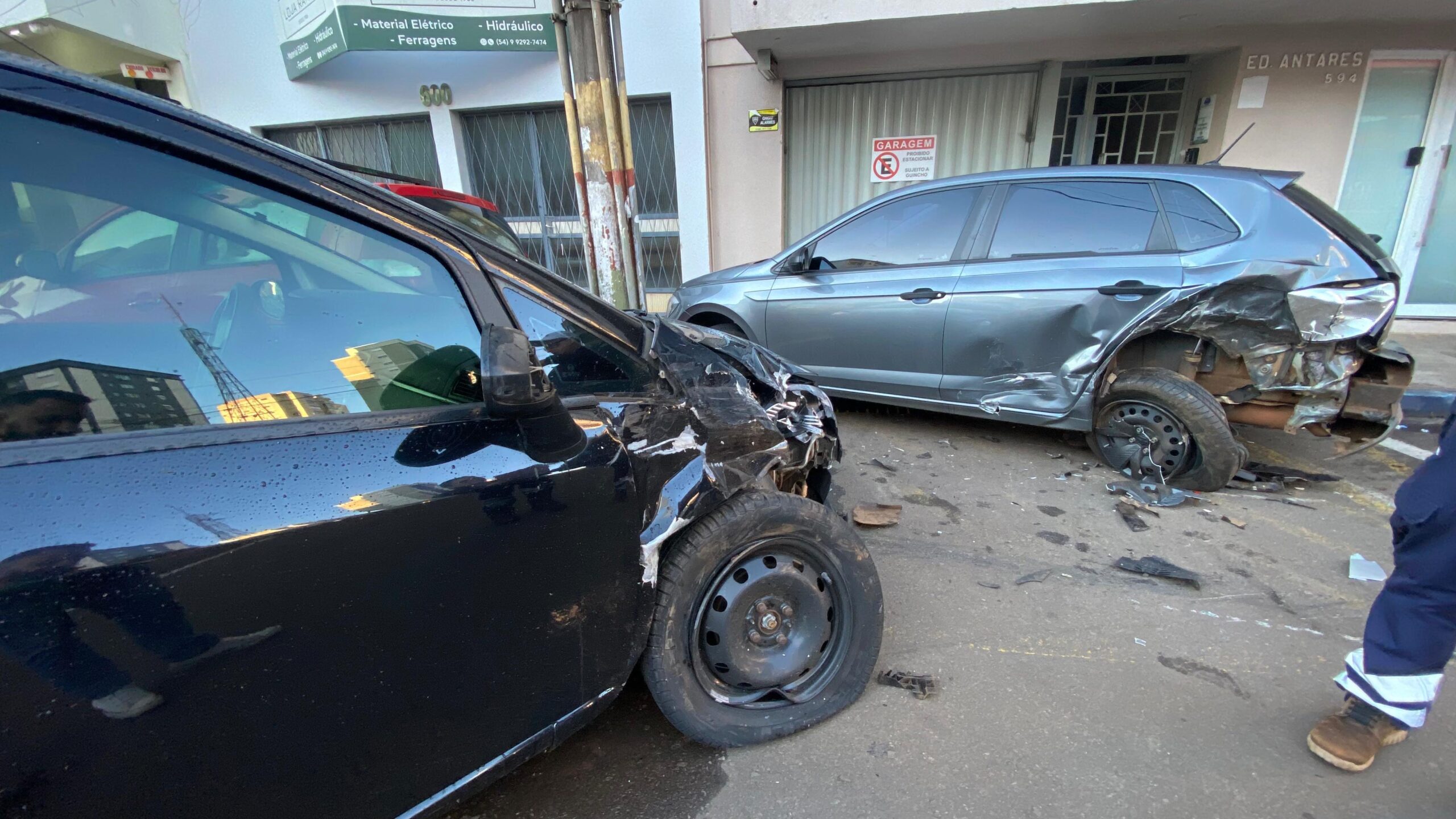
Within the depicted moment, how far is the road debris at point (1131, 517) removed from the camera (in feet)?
11.2

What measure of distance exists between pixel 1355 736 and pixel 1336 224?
2.68 metres

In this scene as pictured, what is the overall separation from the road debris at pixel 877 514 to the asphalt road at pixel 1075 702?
Result: 68 mm

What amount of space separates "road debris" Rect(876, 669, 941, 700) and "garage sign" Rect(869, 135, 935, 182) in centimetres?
666

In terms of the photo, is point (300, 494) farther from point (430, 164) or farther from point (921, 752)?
point (430, 164)

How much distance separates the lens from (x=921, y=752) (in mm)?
2066

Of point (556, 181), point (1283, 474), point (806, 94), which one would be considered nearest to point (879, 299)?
point (1283, 474)

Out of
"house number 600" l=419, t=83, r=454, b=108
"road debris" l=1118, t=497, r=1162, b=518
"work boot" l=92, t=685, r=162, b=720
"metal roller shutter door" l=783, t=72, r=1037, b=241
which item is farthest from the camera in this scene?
"house number 600" l=419, t=83, r=454, b=108

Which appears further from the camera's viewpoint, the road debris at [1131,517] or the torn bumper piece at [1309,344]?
the road debris at [1131,517]

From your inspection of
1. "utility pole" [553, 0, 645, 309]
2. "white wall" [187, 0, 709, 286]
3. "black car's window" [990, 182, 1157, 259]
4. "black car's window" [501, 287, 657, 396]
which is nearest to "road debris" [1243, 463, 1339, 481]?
"black car's window" [990, 182, 1157, 259]

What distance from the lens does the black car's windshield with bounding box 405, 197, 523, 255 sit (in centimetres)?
400

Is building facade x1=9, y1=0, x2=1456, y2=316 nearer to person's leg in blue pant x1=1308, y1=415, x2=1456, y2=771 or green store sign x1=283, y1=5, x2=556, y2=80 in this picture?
green store sign x1=283, y1=5, x2=556, y2=80

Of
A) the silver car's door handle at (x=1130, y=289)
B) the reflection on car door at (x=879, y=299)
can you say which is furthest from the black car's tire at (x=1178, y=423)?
the reflection on car door at (x=879, y=299)

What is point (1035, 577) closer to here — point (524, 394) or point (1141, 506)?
point (1141, 506)

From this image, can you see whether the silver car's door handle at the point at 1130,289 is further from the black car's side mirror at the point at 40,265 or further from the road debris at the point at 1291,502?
the black car's side mirror at the point at 40,265
